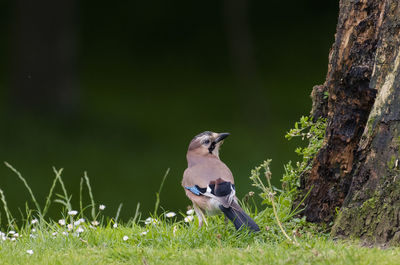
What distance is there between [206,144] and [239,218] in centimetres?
136

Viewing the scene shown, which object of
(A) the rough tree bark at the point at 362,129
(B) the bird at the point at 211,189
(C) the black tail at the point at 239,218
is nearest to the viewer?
(A) the rough tree bark at the point at 362,129

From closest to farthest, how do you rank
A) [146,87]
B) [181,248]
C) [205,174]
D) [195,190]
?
[181,248], [195,190], [205,174], [146,87]

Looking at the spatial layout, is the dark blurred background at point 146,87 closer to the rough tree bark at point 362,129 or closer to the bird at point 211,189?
the bird at point 211,189

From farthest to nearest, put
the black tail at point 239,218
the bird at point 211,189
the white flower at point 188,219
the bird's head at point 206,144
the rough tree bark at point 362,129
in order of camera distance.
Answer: the bird's head at point 206,144, the white flower at point 188,219, the bird at point 211,189, the black tail at point 239,218, the rough tree bark at point 362,129

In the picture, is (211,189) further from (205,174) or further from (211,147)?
(211,147)

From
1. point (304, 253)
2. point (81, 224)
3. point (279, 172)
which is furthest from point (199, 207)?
point (279, 172)

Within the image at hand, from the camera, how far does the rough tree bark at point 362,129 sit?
5684 millimetres

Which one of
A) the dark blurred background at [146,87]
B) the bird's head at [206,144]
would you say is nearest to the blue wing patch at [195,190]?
→ the bird's head at [206,144]

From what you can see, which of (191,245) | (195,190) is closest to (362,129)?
(195,190)

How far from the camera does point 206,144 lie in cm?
748

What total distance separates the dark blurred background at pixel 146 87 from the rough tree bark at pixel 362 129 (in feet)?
21.5

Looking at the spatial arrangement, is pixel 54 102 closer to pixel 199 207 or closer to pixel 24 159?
pixel 24 159

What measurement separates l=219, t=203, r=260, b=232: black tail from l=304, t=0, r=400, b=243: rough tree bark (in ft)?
1.72

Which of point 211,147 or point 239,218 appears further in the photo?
point 211,147
